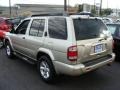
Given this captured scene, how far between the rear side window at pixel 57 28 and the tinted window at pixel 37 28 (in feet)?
1.12

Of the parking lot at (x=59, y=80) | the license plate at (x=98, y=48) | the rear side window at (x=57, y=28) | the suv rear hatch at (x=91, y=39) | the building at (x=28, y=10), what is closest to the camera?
the suv rear hatch at (x=91, y=39)

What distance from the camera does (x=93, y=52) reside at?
189 inches

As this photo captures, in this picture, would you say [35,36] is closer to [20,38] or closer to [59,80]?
[20,38]

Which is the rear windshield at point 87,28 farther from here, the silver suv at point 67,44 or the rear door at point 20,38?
the rear door at point 20,38

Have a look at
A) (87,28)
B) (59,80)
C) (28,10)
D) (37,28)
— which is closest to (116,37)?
(87,28)

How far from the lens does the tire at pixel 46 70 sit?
5.02m

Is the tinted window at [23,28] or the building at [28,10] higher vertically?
the building at [28,10]

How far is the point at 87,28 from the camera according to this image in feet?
16.1

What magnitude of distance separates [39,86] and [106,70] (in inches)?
93.4

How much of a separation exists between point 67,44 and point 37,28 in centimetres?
144

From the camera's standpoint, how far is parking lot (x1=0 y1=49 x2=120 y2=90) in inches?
197

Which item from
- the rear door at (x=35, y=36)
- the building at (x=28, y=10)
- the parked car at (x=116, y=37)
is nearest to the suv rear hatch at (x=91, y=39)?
the rear door at (x=35, y=36)

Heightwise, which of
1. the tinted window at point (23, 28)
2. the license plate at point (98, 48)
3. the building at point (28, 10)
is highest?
the building at point (28, 10)

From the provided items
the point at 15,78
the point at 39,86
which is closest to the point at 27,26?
the point at 15,78
